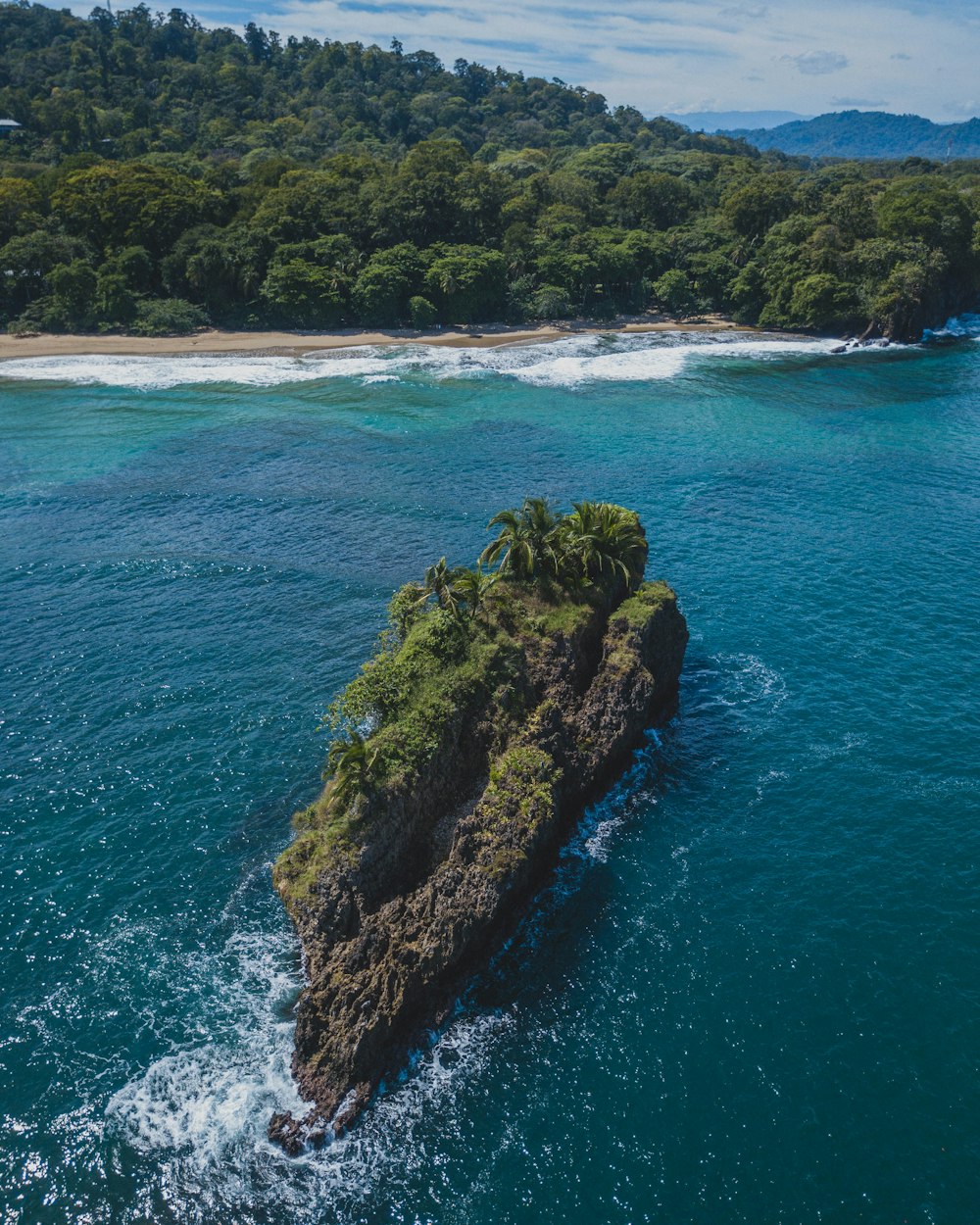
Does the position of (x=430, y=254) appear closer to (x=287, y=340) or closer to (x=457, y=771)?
(x=287, y=340)

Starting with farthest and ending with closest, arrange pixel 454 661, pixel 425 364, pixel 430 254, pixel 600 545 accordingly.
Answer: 1. pixel 430 254
2. pixel 425 364
3. pixel 600 545
4. pixel 454 661

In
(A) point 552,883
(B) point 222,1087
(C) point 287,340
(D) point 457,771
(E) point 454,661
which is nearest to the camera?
(B) point 222,1087

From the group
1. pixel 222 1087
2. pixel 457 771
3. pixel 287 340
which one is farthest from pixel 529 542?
pixel 287 340

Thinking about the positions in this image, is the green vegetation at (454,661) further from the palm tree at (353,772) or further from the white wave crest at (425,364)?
the white wave crest at (425,364)

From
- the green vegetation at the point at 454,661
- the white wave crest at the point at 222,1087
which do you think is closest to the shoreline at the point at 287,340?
the green vegetation at the point at 454,661

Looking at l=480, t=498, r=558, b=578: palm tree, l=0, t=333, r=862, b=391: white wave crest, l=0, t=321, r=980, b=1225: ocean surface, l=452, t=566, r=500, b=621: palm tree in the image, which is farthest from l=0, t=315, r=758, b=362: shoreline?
l=452, t=566, r=500, b=621: palm tree

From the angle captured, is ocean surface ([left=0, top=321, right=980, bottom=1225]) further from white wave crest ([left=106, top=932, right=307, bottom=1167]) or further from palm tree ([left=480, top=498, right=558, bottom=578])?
palm tree ([left=480, top=498, right=558, bottom=578])

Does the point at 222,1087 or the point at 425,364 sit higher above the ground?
the point at 425,364

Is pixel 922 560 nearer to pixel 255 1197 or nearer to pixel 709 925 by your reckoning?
pixel 709 925
